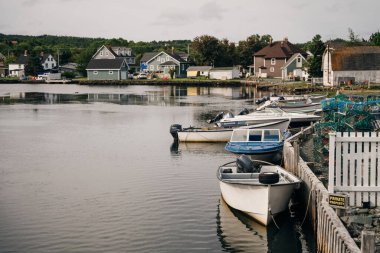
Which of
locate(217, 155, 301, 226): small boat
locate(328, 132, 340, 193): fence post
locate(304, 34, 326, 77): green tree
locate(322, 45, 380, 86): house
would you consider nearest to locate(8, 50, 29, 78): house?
locate(304, 34, 326, 77): green tree

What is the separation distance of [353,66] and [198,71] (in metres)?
60.7

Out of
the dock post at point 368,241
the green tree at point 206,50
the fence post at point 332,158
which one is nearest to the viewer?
the dock post at point 368,241

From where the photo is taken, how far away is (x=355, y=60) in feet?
266

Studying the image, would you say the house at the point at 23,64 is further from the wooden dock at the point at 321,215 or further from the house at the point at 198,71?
the wooden dock at the point at 321,215

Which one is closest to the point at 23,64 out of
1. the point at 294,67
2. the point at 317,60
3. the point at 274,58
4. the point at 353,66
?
the point at 274,58

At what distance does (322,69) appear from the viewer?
291 feet

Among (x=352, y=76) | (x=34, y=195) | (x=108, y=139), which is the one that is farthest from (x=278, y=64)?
(x=34, y=195)

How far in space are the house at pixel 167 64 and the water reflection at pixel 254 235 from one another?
121 meters

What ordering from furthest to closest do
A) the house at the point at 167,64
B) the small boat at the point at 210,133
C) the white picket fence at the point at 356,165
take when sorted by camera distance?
the house at the point at 167,64 → the small boat at the point at 210,133 → the white picket fence at the point at 356,165

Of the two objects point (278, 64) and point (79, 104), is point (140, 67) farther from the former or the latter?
Result: point (79, 104)

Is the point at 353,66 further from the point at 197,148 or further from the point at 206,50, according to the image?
the point at 206,50

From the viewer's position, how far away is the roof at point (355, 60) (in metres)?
80.7

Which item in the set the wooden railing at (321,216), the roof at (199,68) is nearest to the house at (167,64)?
the roof at (199,68)

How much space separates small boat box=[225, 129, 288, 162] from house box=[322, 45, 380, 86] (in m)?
51.1
